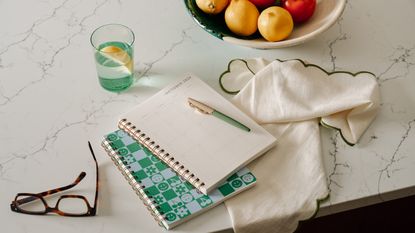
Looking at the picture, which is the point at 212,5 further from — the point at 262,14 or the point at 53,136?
the point at 53,136

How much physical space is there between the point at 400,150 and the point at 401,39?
0.36 meters

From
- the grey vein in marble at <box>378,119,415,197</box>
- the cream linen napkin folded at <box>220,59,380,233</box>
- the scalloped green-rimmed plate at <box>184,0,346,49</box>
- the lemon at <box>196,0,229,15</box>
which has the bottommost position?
the grey vein in marble at <box>378,119,415,197</box>

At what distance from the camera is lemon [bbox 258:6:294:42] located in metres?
1.17

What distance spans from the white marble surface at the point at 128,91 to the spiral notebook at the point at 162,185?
2cm

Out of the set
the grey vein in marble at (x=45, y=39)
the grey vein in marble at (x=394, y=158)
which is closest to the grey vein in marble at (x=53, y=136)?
the grey vein in marble at (x=45, y=39)

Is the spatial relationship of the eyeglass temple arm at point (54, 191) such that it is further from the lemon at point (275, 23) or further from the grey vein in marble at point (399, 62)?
the grey vein in marble at point (399, 62)

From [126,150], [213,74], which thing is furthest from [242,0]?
[126,150]

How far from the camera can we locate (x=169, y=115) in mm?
1094

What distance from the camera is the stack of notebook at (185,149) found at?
3.16 ft

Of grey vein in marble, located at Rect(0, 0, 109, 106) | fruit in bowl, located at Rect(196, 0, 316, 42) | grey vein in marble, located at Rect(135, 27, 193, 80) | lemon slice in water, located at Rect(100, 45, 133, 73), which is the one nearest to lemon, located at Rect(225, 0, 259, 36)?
fruit in bowl, located at Rect(196, 0, 316, 42)

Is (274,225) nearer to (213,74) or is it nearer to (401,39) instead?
(213,74)

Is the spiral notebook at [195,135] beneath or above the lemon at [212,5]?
beneath

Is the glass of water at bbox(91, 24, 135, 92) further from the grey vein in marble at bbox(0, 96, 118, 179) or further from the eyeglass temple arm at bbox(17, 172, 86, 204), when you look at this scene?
the eyeglass temple arm at bbox(17, 172, 86, 204)

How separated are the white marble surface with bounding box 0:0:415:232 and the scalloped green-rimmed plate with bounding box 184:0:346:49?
51 millimetres
